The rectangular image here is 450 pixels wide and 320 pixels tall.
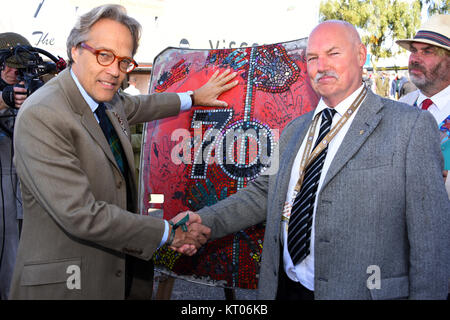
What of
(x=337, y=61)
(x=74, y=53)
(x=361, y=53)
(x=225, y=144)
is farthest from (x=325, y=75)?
(x=74, y=53)

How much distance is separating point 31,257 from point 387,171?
153 centimetres

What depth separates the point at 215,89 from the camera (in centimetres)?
256

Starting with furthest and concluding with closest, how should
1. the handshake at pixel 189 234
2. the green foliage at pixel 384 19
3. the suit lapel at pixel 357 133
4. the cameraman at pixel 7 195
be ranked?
the green foliage at pixel 384 19, the cameraman at pixel 7 195, the handshake at pixel 189 234, the suit lapel at pixel 357 133

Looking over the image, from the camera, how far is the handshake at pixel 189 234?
2100 millimetres

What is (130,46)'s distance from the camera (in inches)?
79.7

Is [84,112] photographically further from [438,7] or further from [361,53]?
[438,7]

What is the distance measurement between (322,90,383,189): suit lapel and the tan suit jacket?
87 centimetres

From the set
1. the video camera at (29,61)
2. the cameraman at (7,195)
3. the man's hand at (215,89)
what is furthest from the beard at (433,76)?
the cameraman at (7,195)

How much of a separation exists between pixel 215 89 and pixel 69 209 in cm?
122

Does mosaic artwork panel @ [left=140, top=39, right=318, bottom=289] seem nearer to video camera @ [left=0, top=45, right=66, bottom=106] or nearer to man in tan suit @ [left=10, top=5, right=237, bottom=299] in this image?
man in tan suit @ [left=10, top=5, right=237, bottom=299]

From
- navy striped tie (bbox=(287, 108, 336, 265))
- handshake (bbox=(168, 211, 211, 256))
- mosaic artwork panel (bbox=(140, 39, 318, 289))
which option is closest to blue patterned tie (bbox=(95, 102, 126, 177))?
handshake (bbox=(168, 211, 211, 256))

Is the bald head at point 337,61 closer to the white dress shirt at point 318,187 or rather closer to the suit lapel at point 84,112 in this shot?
the white dress shirt at point 318,187

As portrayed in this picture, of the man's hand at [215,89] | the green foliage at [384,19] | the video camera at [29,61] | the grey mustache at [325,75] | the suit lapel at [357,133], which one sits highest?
the green foliage at [384,19]

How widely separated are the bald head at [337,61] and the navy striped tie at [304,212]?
0.16 m
